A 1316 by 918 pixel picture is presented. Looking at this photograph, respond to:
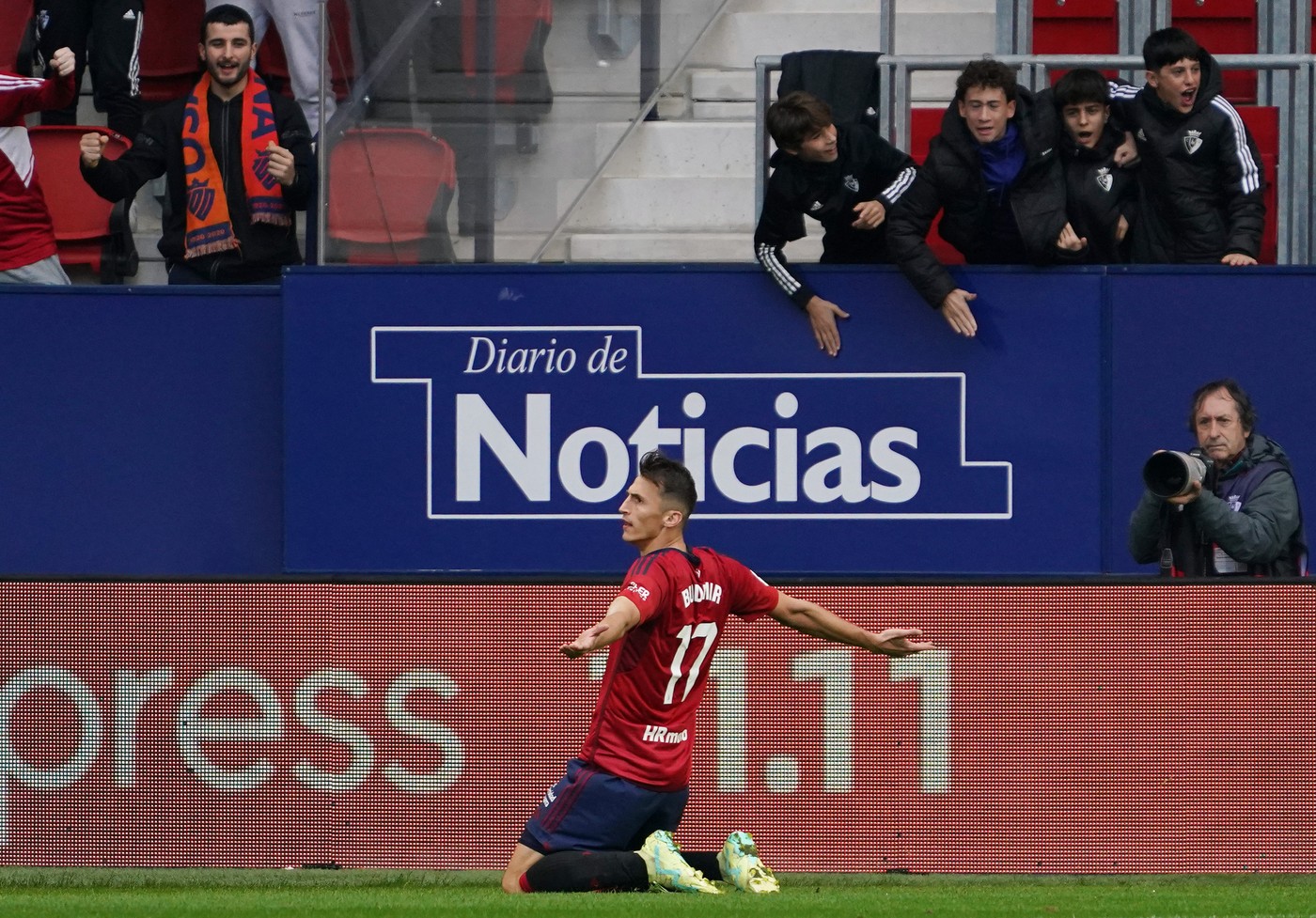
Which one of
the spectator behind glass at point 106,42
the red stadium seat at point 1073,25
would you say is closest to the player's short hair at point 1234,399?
the red stadium seat at point 1073,25

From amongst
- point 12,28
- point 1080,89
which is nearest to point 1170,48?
point 1080,89

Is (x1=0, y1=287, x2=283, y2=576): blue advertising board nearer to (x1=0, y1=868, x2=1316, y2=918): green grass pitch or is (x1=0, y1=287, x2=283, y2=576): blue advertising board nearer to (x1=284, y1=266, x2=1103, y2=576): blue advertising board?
(x1=284, y1=266, x2=1103, y2=576): blue advertising board

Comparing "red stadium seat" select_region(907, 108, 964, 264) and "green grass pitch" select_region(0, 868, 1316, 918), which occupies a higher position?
"red stadium seat" select_region(907, 108, 964, 264)

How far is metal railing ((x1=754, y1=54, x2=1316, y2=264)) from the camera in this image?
9.48 metres

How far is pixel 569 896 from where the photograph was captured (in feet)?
21.3

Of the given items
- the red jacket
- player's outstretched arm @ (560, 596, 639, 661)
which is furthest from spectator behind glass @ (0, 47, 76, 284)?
player's outstretched arm @ (560, 596, 639, 661)

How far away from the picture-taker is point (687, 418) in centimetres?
930

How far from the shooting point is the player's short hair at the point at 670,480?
6.83 m

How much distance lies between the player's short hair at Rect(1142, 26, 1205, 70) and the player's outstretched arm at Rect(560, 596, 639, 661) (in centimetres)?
398

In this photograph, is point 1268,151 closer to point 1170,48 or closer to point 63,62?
point 1170,48

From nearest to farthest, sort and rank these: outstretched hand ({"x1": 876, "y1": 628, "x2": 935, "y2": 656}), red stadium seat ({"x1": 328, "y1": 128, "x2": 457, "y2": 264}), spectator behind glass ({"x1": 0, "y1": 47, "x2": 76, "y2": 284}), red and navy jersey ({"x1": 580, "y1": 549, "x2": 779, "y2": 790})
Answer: red and navy jersey ({"x1": 580, "y1": 549, "x2": 779, "y2": 790}) < outstretched hand ({"x1": 876, "y1": 628, "x2": 935, "y2": 656}) < red stadium seat ({"x1": 328, "y1": 128, "x2": 457, "y2": 264}) < spectator behind glass ({"x1": 0, "y1": 47, "x2": 76, "y2": 284})

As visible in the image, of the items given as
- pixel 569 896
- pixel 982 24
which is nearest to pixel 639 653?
pixel 569 896

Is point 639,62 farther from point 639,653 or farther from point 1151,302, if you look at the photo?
point 639,653

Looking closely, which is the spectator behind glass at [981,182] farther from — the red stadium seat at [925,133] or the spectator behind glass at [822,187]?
the red stadium seat at [925,133]
